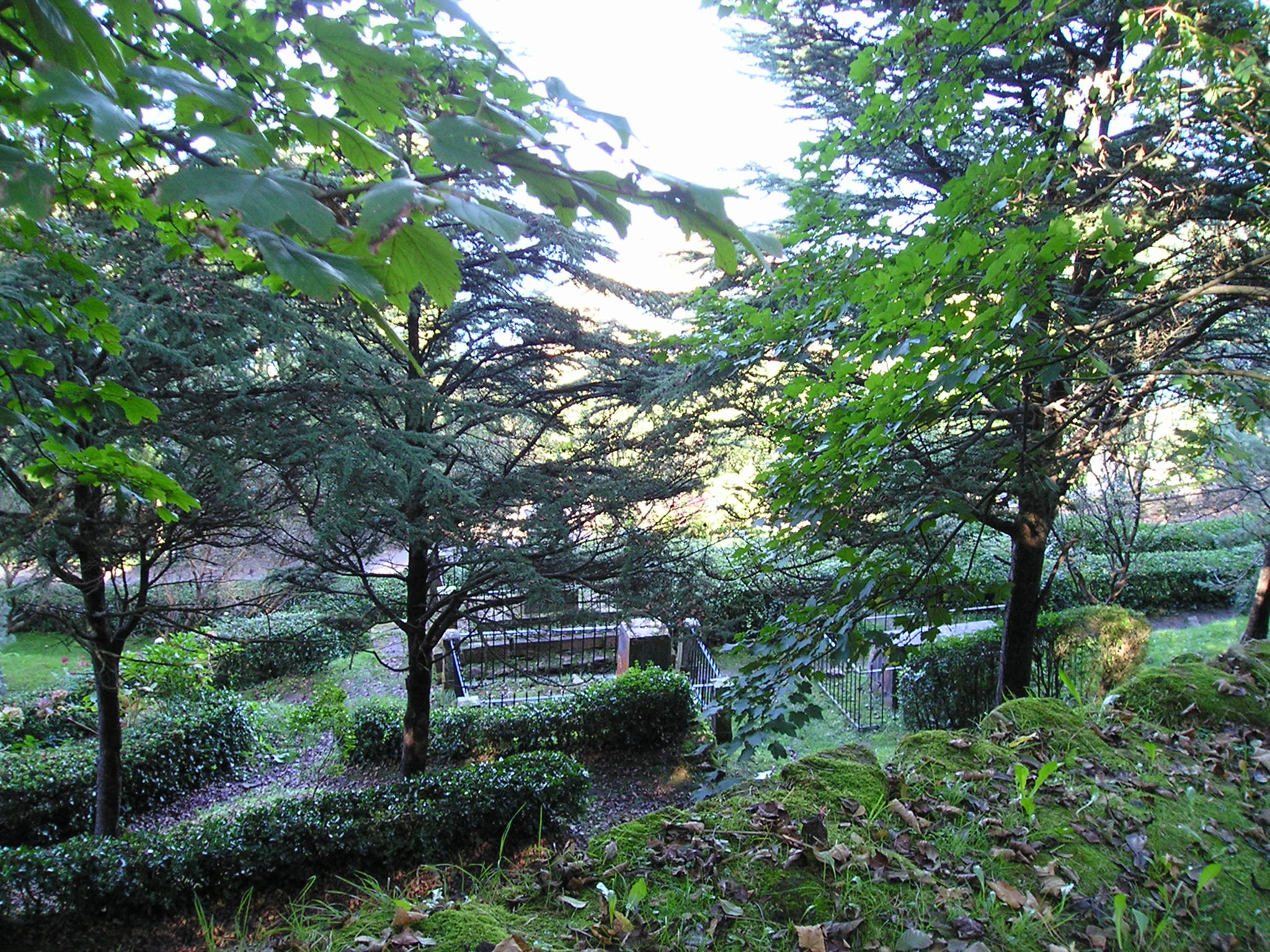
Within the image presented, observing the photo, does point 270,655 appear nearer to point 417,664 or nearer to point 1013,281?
point 417,664

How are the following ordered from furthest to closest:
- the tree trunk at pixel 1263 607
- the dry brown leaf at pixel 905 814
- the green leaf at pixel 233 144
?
the tree trunk at pixel 1263 607 < the dry brown leaf at pixel 905 814 < the green leaf at pixel 233 144

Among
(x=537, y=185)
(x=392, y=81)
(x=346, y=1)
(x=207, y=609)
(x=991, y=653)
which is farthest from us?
(x=991, y=653)

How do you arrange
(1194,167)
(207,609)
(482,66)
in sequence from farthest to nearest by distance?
(207,609) < (1194,167) < (482,66)

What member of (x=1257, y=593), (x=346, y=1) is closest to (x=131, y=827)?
(x=346, y=1)

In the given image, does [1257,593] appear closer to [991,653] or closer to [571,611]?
[991,653]

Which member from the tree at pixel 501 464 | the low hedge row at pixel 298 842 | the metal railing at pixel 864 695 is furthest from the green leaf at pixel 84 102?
the metal railing at pixel 864 695

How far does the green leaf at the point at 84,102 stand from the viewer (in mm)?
679

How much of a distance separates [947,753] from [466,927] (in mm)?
1697

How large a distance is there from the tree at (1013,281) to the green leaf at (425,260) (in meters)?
1.62

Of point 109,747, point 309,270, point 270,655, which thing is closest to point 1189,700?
point 309,270

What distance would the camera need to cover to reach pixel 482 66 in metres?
1.86

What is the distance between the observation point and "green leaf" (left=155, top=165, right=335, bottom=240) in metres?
0.70

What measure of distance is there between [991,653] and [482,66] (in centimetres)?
886

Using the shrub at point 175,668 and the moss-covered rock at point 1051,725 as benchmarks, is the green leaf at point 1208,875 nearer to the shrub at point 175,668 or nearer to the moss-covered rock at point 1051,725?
the moss-covered rock at point 1051,725
